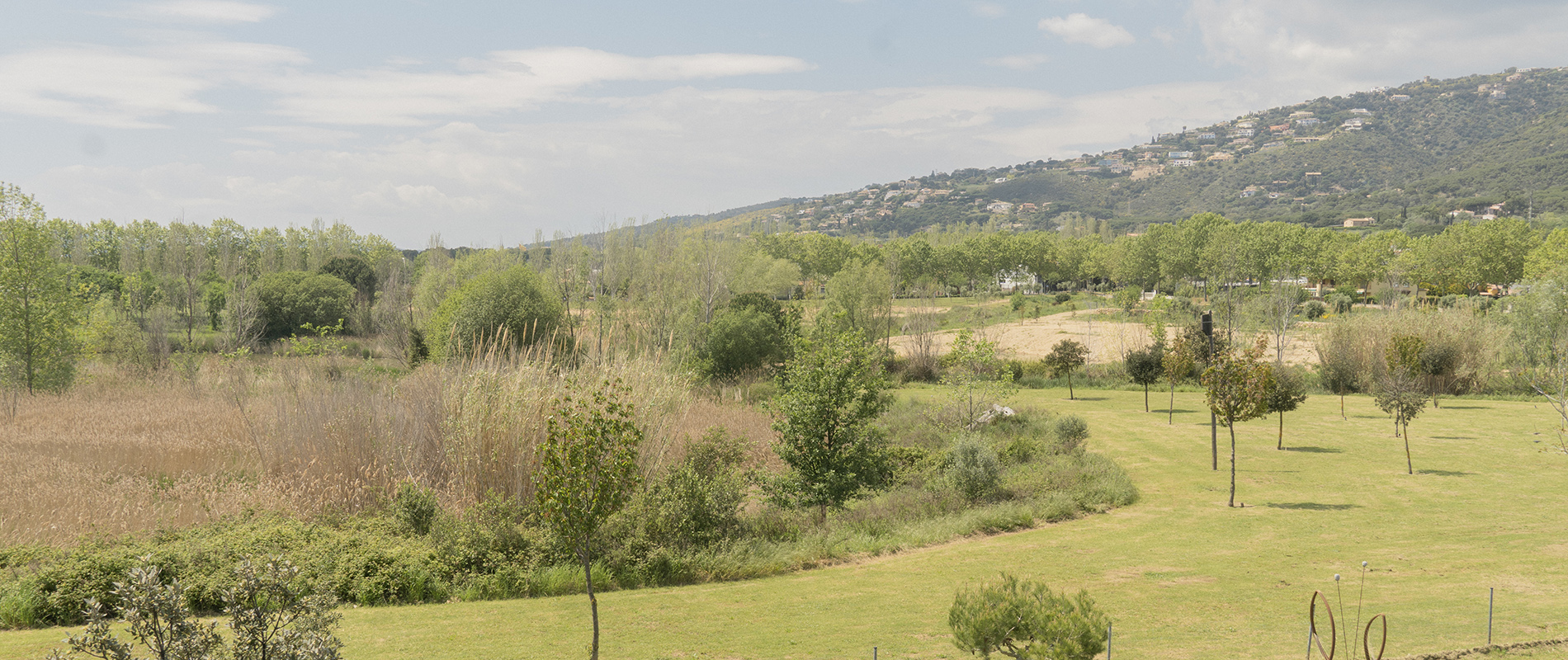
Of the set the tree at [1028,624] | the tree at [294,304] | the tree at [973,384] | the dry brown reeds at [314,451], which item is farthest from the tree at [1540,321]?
the tree at [294,304]

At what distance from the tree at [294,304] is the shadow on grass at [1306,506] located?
182ft

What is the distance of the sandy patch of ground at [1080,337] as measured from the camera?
47.5 m

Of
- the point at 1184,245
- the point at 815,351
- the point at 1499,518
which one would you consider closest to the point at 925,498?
the point at 815,351

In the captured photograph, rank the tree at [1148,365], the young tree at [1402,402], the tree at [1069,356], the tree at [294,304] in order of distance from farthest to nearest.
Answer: the tree at [294,304]
the tree at [1069,356]
the tree at [1148,365]
the young tree at [1402,402]

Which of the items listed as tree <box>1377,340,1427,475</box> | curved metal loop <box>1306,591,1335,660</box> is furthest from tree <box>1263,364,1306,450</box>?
curved metal loop <box>1306,591,1335,660</box>

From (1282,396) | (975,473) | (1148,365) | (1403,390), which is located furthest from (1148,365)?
(975,473)

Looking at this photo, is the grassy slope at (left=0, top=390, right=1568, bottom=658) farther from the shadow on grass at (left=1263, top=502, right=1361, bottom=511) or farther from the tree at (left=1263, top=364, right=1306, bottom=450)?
the tree at (left=1263, top=364, right=1306, bottom=450)

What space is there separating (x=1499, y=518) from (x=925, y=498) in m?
11.7

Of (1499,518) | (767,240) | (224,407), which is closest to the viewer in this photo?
(1499,518)

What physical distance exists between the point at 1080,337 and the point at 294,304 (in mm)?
56275

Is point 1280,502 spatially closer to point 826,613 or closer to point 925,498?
point 925,498

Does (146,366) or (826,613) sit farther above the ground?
(146,366)

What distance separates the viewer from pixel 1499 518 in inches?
646

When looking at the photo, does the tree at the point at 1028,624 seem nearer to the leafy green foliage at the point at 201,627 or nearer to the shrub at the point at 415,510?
the leafy green foliage at the point at 201,627
